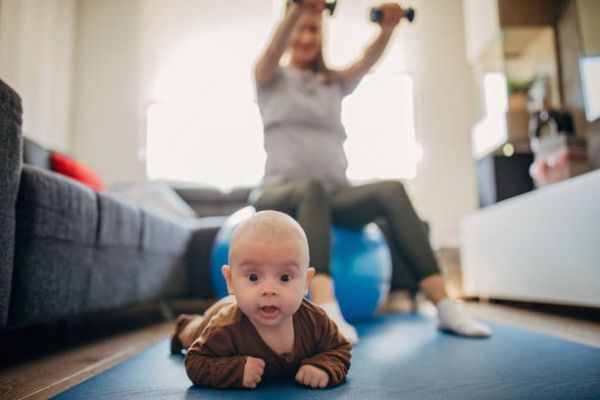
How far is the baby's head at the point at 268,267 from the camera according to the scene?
2.58 feet

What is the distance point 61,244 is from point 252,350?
2.06ft

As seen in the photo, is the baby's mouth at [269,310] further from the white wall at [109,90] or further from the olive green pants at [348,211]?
the white wall at [109,90]

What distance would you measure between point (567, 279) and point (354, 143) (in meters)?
2.19

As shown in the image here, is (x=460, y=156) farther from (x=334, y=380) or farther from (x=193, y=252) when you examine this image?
(x=334, y=380)

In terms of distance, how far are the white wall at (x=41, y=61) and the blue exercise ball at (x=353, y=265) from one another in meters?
2.36

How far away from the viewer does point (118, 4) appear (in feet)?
13.5

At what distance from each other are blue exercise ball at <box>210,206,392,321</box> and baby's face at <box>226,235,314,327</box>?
30.8 inches

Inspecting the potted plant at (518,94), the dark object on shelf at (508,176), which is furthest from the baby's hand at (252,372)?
the potted plant at (518,94)

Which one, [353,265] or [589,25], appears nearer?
[353,265]

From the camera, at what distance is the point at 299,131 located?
5.40 feet

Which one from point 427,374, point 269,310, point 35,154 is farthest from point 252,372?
point 35,154

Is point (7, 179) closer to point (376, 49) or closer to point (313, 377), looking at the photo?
point (313, 377)

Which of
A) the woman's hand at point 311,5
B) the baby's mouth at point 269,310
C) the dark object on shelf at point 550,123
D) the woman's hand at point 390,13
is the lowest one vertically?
the baby's mouth at point 269,310

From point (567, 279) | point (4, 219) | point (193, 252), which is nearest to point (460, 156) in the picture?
point (567, 279)
